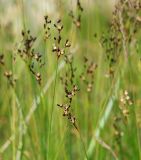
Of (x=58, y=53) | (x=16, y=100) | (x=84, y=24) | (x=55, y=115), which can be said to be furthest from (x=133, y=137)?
(x=84, y=24)

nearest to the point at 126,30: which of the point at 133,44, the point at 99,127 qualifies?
the point at 133,44

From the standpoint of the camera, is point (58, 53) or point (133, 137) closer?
point (58, 53)

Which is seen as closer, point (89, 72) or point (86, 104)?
point (89, 72)

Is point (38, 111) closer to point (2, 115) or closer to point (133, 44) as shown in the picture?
point (133, 44)

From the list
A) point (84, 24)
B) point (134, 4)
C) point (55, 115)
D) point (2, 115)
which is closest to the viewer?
point (134, 4)

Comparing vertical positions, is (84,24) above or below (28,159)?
above

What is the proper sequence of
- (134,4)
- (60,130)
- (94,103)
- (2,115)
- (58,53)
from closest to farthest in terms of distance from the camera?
(58,53), (134,4), (60,130), (94,103), (2,115)

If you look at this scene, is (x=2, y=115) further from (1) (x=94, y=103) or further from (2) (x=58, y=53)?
(2) (x=58, y=53)

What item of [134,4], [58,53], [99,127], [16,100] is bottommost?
[99,127]

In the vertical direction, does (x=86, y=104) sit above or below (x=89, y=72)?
below
